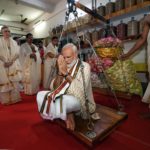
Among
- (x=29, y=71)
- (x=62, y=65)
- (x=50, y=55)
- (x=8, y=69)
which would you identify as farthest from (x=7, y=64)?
(x=62, y=65)

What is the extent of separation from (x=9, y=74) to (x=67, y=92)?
6.15 feet

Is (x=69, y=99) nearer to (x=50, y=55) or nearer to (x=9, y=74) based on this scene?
(x=9, y=74)

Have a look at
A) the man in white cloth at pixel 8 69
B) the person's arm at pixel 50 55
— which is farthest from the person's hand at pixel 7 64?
the person's arm at pixel 50 55

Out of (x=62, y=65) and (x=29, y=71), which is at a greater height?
(x=62, y=65)

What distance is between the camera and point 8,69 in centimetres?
313

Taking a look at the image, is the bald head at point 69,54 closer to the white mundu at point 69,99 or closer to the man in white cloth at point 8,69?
the white mundu at point 69,99

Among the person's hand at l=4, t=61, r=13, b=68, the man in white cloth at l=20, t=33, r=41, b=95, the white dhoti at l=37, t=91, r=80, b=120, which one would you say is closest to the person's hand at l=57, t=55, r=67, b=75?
the white dhoti at l=37, t=91, r=80, b=120

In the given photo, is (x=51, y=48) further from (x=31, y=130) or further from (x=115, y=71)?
(x=31, y=130)

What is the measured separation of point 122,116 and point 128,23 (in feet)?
8.02

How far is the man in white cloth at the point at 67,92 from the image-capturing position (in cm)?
159

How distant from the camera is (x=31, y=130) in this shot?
1.95 meters

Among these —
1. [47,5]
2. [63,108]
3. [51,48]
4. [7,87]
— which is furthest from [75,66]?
[47,5]

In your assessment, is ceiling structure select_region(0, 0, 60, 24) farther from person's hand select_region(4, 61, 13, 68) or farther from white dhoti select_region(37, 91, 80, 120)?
white dhoti select_region(37, 91, 80, 120)

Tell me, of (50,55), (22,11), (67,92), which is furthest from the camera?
(22,11)
